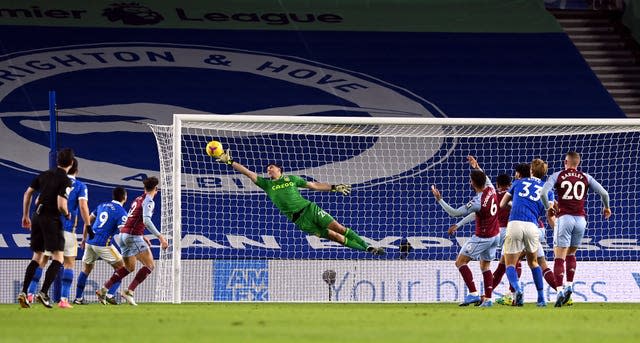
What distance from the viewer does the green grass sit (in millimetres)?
7312

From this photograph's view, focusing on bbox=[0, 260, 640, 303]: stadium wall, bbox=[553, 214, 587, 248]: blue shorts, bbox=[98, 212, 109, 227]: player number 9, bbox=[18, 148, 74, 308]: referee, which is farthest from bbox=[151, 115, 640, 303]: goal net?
bbox=[18, 148, 74, 308]: referee

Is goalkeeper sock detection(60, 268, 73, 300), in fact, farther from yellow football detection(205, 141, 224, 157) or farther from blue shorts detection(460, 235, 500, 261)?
blue shorts detection(460, 235, 500, 261)

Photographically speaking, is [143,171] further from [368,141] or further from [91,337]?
[91,337]

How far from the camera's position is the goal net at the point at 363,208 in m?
18.4

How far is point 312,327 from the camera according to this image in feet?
28.5

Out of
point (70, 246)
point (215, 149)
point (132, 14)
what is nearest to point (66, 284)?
point (70, 246)

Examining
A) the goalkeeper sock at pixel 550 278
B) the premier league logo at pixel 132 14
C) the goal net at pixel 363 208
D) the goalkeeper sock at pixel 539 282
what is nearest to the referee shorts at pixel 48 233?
the goal net at pixel 363 208

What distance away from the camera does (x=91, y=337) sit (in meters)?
7.34

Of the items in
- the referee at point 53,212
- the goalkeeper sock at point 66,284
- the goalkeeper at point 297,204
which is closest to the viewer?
the referee at point 53,212

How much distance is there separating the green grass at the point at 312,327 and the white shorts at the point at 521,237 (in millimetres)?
3094

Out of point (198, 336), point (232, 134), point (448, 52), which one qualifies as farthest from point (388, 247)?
point (198, 336)

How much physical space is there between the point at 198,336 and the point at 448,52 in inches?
673

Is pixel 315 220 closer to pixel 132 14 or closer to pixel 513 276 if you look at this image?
pixel 513 276

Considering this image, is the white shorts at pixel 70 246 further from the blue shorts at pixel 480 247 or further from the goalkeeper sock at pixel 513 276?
the goalkeeper sock at pixel 513 276
